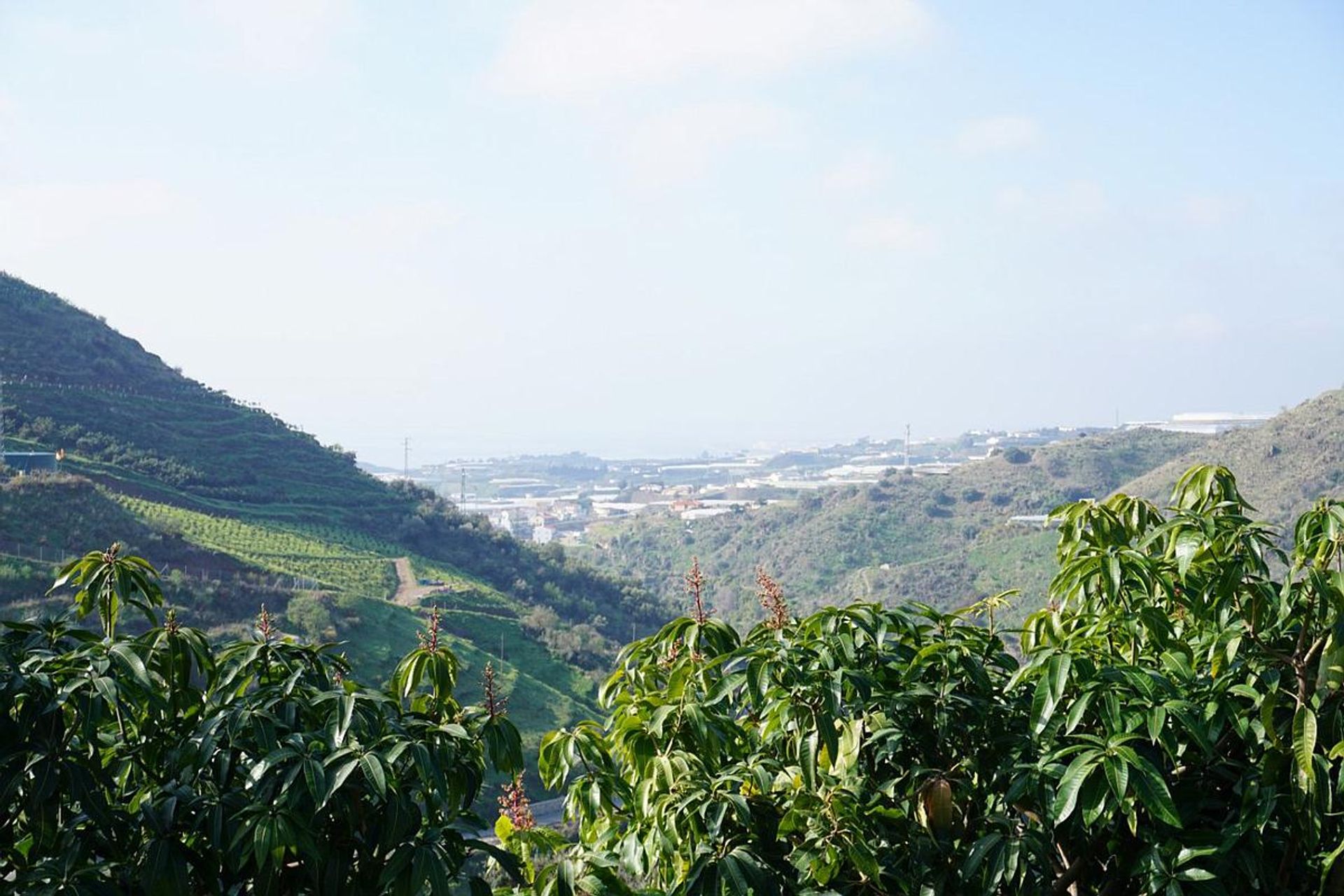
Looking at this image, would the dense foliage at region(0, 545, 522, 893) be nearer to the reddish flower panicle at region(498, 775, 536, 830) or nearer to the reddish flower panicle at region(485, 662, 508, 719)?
the reddish flower panicle at region(485, 662, 508, 719)

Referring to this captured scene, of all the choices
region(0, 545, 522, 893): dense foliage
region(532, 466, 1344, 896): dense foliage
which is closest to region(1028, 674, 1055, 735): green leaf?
region(532, 466, 1344, 896): dense foliage

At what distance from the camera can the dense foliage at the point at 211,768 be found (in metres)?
2.13

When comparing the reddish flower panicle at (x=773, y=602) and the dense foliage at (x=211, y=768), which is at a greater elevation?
the reddish flower panicle at (x=773, y=602)

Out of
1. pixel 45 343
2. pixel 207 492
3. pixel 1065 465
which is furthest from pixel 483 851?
pixel 1065 465

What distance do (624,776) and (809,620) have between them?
620 mm

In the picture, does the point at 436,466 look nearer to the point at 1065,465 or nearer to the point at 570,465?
the point at 570,465

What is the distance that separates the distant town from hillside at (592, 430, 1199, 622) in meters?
3.84

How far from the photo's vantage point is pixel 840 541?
5172 centimetres

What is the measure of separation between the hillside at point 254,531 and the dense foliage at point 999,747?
19858mm

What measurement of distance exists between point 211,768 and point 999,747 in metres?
1.76

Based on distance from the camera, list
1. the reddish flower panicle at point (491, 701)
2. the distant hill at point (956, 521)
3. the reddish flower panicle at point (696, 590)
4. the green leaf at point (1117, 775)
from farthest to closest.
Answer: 1. the distant hill at point (956, 521)
2. the reddish flower panicle at point (696, 590)
3. the reddish flower panicle at point (491, 701)
4. the green leaf at point (1117, 775)

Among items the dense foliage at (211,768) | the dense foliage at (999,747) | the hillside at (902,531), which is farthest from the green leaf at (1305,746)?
the hillside at (902,531)

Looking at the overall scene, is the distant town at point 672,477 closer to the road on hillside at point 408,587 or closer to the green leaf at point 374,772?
the road on hillside at point 408,587

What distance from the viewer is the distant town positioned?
8106 cm
